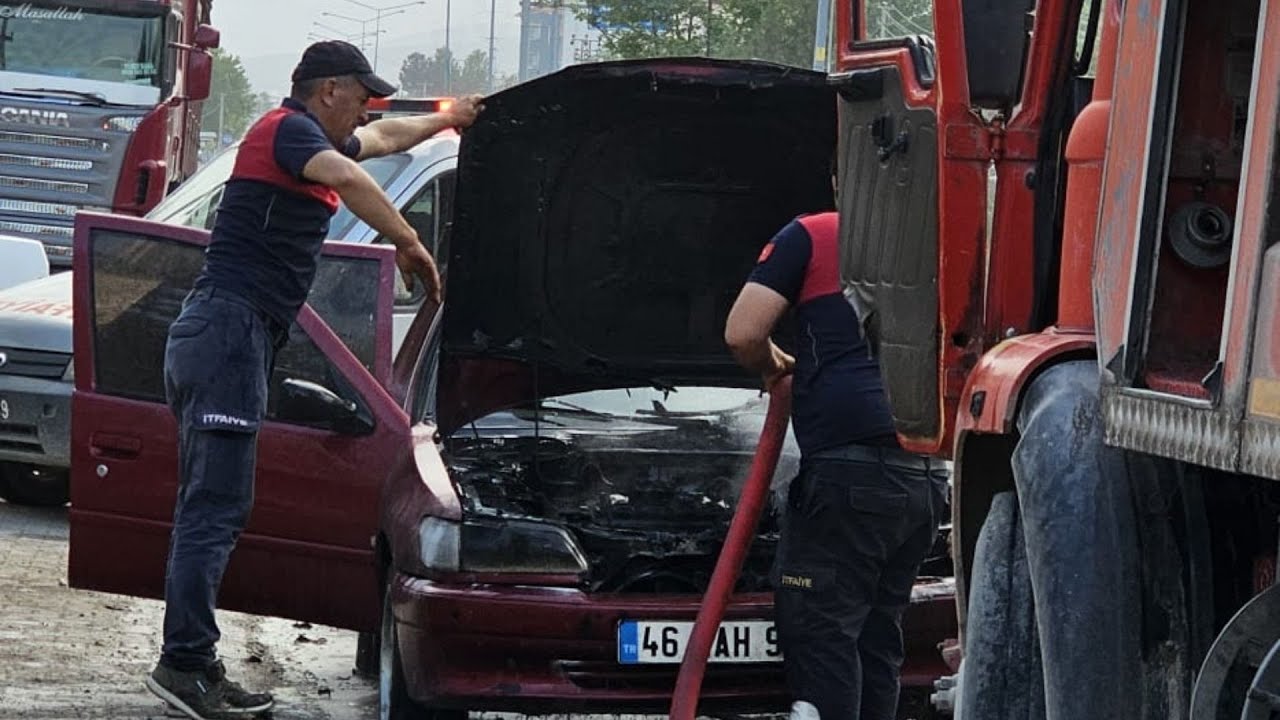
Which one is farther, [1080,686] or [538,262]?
[538,262]

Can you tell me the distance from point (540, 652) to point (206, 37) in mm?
14923

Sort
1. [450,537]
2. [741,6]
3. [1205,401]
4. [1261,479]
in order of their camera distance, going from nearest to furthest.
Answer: [1205,401] → [1261,479] → [450,537] → [741,6]

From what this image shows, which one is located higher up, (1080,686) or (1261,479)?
(1261,479)

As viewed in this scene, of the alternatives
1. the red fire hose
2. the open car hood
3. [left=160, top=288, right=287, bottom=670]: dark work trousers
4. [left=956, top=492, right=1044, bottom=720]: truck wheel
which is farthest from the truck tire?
[left=160, top=288, right=287, bottom=670]: dark work trousers

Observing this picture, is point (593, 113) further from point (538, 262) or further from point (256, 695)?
point (256, 695)

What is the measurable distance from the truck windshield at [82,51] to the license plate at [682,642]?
13560 mm

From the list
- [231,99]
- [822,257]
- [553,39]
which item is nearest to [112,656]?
[822,257]

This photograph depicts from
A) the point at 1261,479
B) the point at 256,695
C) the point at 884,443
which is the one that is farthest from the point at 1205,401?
the point at 256,695

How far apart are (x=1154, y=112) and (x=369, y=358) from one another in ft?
14.5

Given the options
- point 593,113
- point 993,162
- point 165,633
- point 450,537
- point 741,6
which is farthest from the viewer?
point 741,6

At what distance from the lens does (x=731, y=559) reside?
625 cm

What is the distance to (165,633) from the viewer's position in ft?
23.2

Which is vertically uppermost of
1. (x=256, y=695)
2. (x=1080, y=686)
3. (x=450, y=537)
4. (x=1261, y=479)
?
(x=1261, y=479)

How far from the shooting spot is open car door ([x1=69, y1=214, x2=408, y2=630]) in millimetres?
7297
